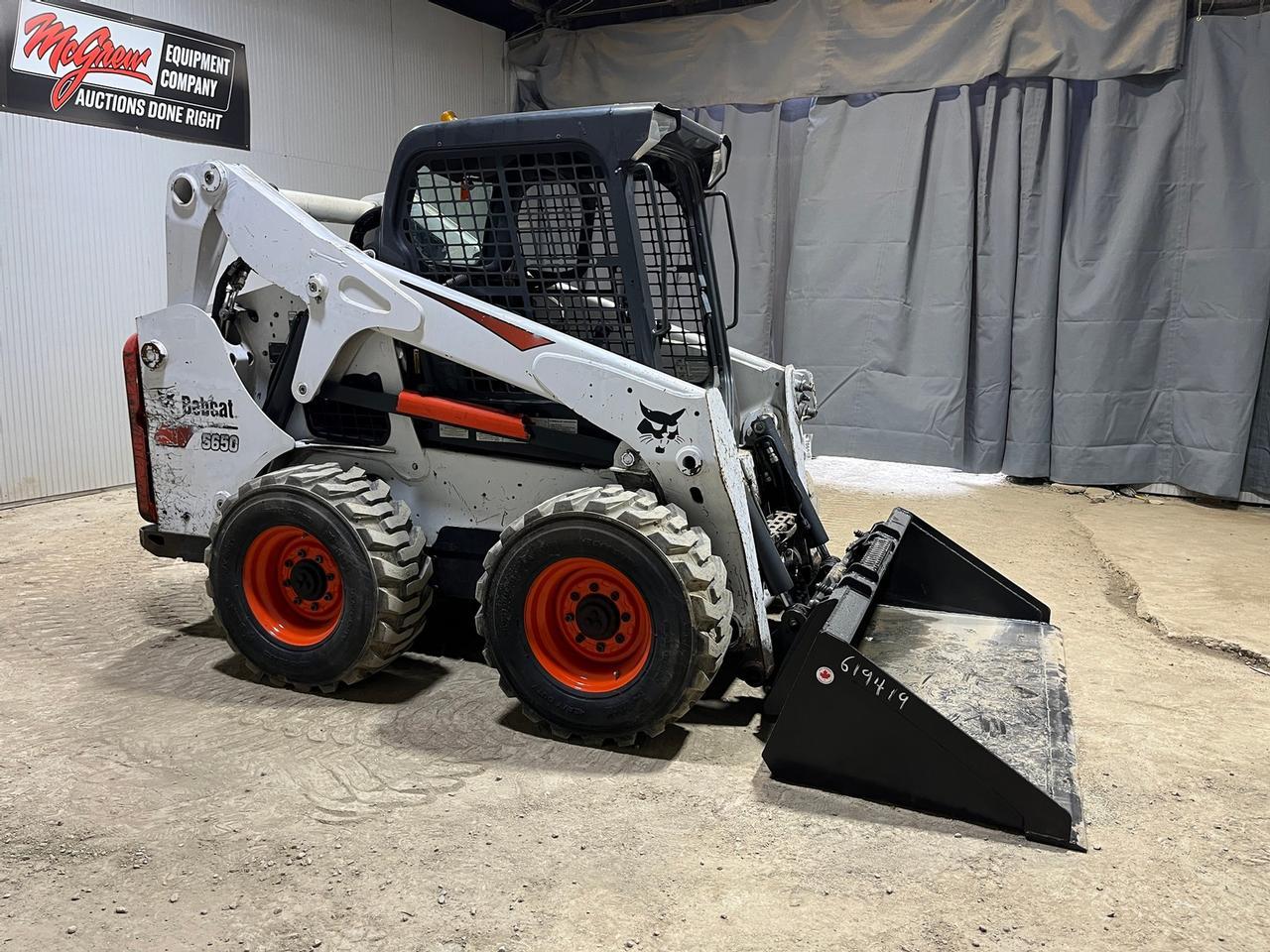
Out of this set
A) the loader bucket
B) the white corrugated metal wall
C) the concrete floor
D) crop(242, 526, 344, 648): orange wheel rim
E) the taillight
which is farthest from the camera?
the white corrugated metal wall

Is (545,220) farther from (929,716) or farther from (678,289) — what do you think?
(929,716)

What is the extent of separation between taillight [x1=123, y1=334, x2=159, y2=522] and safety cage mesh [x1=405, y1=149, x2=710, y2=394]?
1.21 metres

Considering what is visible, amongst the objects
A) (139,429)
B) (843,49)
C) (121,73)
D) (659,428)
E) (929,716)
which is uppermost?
(843,49)

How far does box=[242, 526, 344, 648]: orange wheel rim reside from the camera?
11.3 feet

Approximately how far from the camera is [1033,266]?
7.40 metres

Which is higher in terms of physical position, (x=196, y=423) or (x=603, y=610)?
(x=196, y=423)

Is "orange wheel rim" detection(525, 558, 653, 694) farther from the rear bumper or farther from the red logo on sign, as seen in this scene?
the red logo on sign

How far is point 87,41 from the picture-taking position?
20.5ft

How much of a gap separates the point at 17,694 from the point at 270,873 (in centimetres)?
166

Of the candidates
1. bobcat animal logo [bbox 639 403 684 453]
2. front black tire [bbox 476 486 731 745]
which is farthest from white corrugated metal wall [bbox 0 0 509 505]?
bobcat animal logo [bbox 639 403 684 453]

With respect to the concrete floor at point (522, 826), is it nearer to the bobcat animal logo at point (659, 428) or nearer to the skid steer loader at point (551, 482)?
the skid steer loader at point (551, 482)

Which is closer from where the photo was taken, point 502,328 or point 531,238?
point 502,328

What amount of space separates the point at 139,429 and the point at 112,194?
140 inches

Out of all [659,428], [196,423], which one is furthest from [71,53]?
[659,428]
